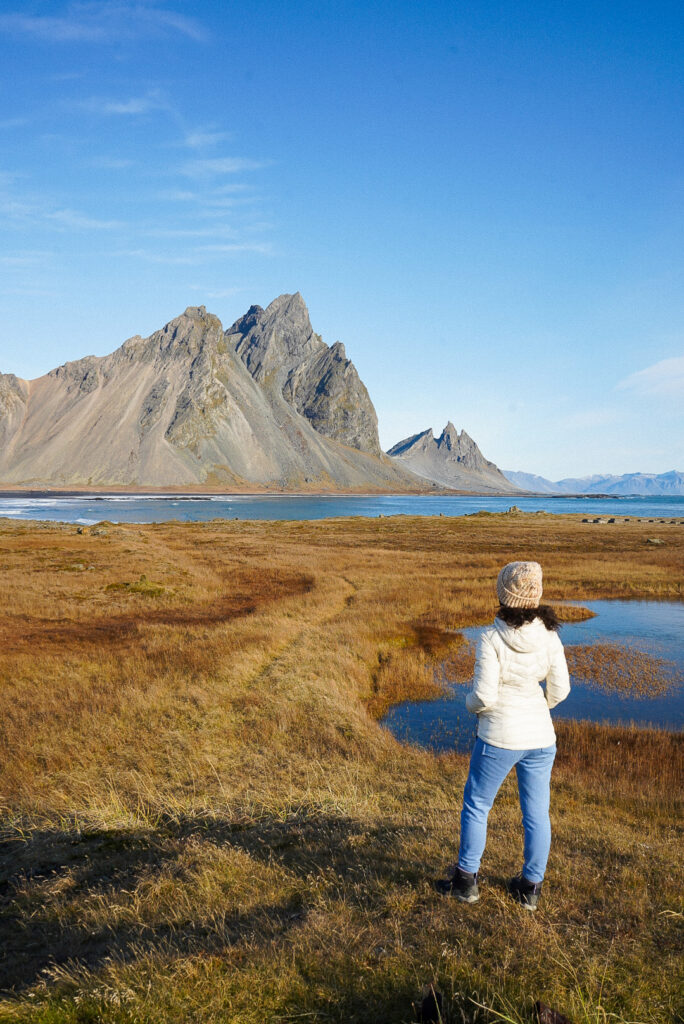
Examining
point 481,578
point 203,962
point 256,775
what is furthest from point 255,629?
point 481,578

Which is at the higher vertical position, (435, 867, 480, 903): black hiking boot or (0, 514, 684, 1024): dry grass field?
(435, 867, 480, 903): black hiking boot

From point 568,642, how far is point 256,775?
15.4 m

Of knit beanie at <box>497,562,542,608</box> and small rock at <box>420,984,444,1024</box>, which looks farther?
knit beanie at <box>497,562,542,608</box>

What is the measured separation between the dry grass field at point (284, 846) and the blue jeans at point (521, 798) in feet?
1.32

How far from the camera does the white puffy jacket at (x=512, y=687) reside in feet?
15.7

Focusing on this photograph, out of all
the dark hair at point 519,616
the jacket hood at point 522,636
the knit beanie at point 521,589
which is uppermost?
the knit beanie at point 521,589

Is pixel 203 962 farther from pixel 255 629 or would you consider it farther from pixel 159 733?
pixel 255 629

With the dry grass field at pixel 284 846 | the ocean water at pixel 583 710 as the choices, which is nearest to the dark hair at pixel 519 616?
the dry grass field at pixel 284 846

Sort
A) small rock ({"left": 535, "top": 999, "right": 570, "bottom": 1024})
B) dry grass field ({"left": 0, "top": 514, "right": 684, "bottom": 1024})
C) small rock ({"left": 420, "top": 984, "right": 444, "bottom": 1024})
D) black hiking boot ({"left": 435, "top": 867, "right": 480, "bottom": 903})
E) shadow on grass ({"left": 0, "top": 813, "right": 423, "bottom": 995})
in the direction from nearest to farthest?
small rock ({"left": 535, "top": 999, "right": 570, "bottom": 1024}) < small rock ({"left": 420, "top": 984, "right": 444, "bottom": 1024}) < dry grass field ({"left": 0, "top": 514, "right": 684, "bottom": 1024}) < shadow on grass ({"left": 0, "top": 813, "right": 423, "bottom": 995}) < black hiking boot ({"left": 435, "top": 867, "right": 480, "bottom": 903})

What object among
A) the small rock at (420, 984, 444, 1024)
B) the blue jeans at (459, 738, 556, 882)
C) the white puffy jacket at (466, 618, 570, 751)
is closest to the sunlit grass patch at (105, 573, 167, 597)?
the blue jeans at (459, 738, 556, 882)

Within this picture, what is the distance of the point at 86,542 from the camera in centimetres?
5194

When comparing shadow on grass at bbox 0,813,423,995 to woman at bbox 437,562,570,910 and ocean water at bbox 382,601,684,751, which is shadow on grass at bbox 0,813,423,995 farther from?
ocean water at bbox 382,601,684,751

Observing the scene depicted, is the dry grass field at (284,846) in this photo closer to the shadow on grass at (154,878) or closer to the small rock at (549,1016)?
the shadow on grass at (154,878)

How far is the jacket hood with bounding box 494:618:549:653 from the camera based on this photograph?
191 inches
